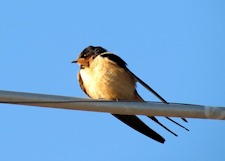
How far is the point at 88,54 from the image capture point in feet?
17.8

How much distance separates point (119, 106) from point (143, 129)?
4.52 feet

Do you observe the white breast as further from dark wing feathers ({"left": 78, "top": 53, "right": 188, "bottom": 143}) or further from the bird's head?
the bird's head

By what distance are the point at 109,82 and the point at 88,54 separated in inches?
22.2

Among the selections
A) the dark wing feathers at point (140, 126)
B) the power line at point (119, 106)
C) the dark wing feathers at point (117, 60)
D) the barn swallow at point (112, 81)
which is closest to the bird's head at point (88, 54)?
the barn swallow at point (112, 81)

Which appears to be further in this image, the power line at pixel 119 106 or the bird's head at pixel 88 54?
the bird's head at pixel 88 54

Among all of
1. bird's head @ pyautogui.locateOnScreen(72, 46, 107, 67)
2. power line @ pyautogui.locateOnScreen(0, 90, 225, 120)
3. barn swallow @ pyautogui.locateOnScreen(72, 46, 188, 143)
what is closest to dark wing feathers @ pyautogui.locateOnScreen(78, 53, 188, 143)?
barn swallow @ pyautogui.locateOnScreen(72, 46, 188, 143)

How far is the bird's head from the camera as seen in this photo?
5.34 meters

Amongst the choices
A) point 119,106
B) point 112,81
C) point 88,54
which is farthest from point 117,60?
point 119,106

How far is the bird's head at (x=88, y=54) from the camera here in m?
5.34

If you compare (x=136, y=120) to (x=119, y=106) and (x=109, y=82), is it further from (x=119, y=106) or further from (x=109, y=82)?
(x=119, y=106)

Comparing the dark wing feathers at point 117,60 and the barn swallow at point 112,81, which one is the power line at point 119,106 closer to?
the barn swallow at point 112,81

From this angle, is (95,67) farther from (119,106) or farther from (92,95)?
(119,106)

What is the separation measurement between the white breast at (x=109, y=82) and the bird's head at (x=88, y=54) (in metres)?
0.23

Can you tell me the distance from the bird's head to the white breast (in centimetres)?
23
